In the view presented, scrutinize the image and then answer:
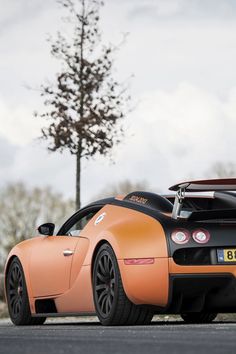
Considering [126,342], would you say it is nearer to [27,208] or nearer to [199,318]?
[199,318]

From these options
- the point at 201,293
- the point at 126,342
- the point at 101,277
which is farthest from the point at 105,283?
the point at 126,342

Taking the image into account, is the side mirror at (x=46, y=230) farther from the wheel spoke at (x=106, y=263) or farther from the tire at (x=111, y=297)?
the wheel spoke at (x=106, y=263)

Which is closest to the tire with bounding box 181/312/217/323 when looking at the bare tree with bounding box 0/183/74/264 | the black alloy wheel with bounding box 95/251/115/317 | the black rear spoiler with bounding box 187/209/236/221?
the black alloy wheel with bounding box 95/251/115/317

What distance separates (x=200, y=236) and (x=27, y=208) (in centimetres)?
5544

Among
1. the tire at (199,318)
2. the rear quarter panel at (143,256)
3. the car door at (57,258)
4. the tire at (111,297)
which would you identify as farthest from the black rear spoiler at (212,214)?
the tire at (199,318)

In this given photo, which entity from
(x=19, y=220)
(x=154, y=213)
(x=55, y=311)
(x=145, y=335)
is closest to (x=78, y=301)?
(x=55, y=311)

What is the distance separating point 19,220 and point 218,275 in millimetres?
54317

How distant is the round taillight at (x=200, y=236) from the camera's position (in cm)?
902

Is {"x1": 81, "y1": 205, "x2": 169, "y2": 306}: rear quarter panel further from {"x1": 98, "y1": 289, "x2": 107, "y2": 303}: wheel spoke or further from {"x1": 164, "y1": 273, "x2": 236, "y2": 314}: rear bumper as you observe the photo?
{"x1": 98, "y1": 289, "x2": 107, "y2": 303}: wheel spoke

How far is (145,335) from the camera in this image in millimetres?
7297

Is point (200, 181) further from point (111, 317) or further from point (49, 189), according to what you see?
point (49, 189)

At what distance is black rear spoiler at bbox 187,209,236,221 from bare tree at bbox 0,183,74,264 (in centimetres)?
5244

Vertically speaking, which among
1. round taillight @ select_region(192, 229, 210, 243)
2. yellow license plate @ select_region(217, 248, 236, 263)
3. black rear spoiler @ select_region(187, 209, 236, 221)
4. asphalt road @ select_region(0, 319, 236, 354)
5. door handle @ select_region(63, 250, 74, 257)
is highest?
black rear spoiler @ select_region(187, 209, 236, 221)

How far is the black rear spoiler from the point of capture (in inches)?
358
